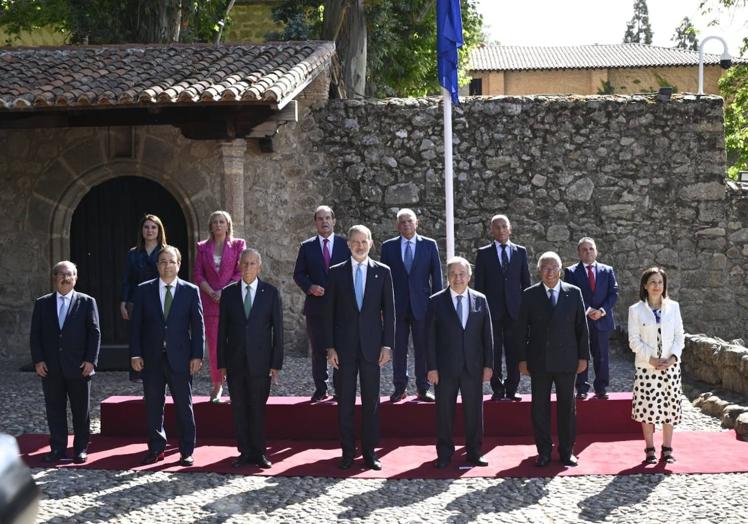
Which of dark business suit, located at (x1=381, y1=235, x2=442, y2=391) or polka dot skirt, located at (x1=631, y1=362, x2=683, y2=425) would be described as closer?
polka dot skirt, located at (x1=631, y1=362, x2=683, y2=425)

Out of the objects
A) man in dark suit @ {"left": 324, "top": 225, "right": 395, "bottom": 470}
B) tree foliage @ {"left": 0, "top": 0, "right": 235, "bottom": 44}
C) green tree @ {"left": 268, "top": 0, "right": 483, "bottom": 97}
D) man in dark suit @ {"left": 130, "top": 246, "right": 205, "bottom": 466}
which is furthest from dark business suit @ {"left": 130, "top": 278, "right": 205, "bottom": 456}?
tree foliage @ {"left": 0, "top": 0, "right": 235, "bottom": 44}

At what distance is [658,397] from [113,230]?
22.7ft

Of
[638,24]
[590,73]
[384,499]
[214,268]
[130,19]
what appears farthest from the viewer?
[638,24]

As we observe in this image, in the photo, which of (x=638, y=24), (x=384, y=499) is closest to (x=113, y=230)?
(x=384, y=499)

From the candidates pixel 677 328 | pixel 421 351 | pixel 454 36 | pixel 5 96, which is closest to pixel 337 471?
pixel 421 351

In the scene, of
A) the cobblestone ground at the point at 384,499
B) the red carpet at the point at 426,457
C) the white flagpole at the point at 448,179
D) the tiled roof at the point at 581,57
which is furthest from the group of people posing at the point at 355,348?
the tiled roof at the point at 581,57

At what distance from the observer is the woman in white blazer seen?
6719 millimetres

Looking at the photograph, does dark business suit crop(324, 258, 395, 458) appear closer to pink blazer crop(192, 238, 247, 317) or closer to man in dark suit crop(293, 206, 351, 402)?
man in dark suit crop(293, 206, 351, 402)

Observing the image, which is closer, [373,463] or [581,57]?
[373,463]

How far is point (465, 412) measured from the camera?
672 cm

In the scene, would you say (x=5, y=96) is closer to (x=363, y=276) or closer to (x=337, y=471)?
(x=363, y=276)

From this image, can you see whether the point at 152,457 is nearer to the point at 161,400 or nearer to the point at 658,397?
the point at 161,400

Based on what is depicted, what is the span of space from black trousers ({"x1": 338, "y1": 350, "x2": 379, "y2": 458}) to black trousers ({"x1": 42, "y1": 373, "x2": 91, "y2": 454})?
1751mm

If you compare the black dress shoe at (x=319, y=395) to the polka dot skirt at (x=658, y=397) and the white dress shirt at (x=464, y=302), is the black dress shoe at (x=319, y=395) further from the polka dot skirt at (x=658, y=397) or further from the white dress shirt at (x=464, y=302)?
the polka dot skirt at (x=658, y=397)
